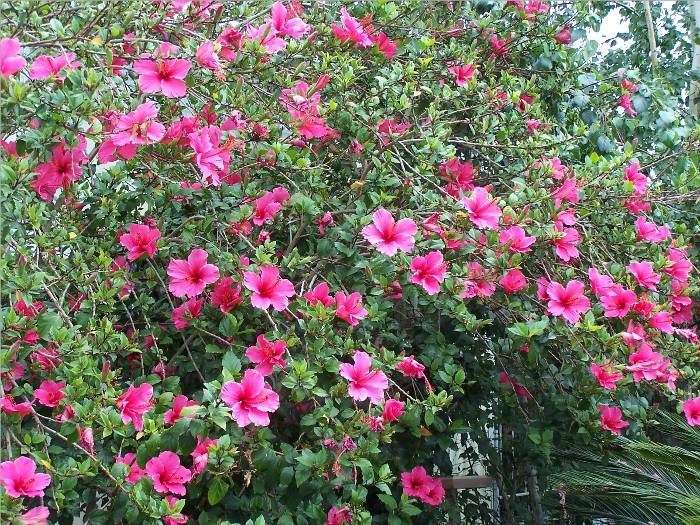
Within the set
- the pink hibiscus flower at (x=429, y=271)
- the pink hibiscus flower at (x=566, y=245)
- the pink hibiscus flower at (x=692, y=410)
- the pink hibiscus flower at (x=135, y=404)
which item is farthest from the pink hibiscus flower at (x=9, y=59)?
the pink hibiscus flower at (x=692, y=410)

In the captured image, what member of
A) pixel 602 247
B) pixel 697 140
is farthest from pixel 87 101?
pixel 697 140

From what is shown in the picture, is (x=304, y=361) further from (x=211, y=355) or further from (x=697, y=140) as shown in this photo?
(x=697, y=140)

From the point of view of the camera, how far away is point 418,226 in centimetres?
173

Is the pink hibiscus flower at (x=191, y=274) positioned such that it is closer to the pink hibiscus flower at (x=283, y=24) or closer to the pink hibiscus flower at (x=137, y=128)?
the pink hibiscus flower at (x=137, y=128)

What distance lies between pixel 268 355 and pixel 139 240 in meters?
0.40

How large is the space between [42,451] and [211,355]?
0.45 m

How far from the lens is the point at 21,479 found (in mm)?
1225

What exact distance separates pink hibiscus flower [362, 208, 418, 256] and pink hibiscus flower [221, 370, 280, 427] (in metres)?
0.38

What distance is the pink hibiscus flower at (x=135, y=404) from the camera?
143 cm

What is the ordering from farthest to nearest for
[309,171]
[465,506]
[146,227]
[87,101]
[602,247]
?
[465,506] → [602,247] → [309,171] → [146,227] → [87,101]

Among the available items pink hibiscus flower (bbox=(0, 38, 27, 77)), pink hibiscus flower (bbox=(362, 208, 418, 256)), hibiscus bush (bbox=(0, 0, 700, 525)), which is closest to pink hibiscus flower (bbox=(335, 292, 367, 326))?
hibiscus bush (bbox=(0, 0, 700, 525))

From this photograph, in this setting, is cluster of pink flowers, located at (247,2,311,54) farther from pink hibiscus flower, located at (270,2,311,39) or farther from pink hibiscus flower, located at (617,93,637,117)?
pink hibiscus flower, located at (617,93,637,117)

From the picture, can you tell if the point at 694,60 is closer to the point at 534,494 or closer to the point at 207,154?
the point at 534,494

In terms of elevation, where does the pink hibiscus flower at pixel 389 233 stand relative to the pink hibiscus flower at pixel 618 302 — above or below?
above
